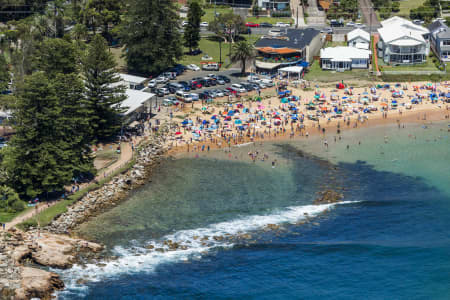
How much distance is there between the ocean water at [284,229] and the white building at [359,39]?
1723 inches

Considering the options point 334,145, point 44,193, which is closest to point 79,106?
point 44,193

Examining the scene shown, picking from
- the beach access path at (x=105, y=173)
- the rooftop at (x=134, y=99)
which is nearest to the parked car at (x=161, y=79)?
the rooftop at (x=134, y=99)

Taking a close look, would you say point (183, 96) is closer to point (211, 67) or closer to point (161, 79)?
point (161, 79)

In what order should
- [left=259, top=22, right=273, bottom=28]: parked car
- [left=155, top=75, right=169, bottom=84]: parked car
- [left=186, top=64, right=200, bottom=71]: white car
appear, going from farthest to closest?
[left=259, top=22, right=273, bottom=28]: parked car → [left=186, top=64, right=200, bottom=71]: white car → [left=155, top=75, right=169, bottom=84]: parked car

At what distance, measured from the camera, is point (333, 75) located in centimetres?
13125

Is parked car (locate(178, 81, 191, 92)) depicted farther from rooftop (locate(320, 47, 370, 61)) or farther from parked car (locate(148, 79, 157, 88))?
rooftop (locate(320, 47, 370, 61))

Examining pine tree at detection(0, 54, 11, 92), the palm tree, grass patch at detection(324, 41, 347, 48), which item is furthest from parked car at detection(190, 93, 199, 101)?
grass patch at detection(324, 41, 347, 48)

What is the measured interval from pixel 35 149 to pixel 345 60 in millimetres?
74156

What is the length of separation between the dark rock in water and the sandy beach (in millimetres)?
21858

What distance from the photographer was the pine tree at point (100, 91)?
100 meters

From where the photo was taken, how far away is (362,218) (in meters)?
80.4

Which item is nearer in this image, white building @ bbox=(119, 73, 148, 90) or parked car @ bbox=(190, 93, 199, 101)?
white building @ bbox=(119, 73, 148, 90)

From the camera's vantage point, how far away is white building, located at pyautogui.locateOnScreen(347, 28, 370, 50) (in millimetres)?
143250

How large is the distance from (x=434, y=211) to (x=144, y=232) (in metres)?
36.9
